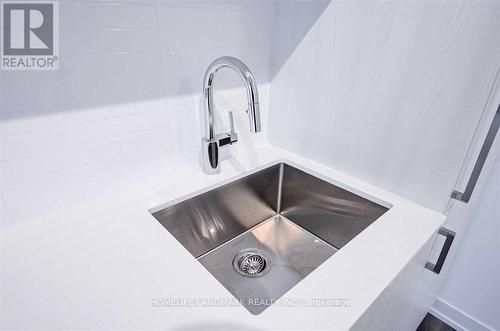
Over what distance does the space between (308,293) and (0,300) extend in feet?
2.06

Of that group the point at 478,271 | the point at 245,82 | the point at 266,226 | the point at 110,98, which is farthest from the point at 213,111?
the point at 478,271

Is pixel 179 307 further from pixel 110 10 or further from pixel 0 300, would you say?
pixel 110 10

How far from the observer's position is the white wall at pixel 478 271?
1.15 metres

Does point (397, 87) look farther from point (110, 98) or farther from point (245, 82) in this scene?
point (110, 98)

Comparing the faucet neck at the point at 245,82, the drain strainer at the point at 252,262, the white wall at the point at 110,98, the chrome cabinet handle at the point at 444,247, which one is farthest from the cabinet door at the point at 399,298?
the white wall at the point at 110,98

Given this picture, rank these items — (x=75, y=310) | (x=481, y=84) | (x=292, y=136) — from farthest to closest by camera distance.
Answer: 1. (x=292, y=136)
2. (x=481, y=84)
3. (x=75, y=310)

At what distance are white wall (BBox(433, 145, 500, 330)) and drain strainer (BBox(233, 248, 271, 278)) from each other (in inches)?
31.1

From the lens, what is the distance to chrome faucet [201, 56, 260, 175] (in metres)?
0.77

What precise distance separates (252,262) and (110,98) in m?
0.70

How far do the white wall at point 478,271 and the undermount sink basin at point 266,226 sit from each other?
1.75ft

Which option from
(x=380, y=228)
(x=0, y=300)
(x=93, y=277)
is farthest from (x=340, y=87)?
(x=0, y=300)

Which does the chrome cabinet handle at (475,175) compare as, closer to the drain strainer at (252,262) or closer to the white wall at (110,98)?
the drain strainer at (252,262)

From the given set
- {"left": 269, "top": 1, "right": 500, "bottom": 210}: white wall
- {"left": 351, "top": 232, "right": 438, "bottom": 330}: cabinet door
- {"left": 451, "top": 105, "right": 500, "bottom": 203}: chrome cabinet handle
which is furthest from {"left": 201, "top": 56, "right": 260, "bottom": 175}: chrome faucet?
{"left": 451, "top": 105, "right": 500, "bottom": 203}: chrome cabinet handle

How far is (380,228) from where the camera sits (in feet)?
2.46
